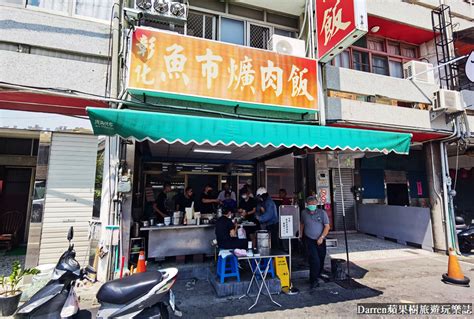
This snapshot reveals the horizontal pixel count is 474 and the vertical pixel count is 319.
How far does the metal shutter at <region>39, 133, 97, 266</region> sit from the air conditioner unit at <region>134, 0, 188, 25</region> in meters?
3.41

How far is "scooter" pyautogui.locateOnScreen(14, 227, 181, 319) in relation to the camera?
3.31 m

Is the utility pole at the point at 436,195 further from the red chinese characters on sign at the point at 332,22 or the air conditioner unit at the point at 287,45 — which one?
the air conditioner unit at the point at 287,45

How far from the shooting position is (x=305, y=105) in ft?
23.7

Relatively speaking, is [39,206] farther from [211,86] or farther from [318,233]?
[318,233]

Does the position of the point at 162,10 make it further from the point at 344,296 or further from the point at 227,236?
the point at 344,296

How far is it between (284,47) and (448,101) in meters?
5.89

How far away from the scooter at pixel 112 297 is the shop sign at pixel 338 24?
6.36 meters

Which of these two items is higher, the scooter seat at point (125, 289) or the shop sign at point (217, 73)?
the shop sign at point (217, 73)

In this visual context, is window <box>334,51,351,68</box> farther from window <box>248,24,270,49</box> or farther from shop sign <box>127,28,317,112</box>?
window <box>248,24,270,49</box>

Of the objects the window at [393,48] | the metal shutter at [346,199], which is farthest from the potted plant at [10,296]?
the window at [393,48]

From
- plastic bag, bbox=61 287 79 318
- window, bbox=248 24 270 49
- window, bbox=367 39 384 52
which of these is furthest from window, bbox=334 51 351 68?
plastic bag, bbox=61 287 79 318

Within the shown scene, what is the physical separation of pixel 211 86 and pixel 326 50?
3.35 metres

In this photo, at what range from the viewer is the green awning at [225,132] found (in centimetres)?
413

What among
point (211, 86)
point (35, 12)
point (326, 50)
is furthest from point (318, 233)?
point (35, 12)
